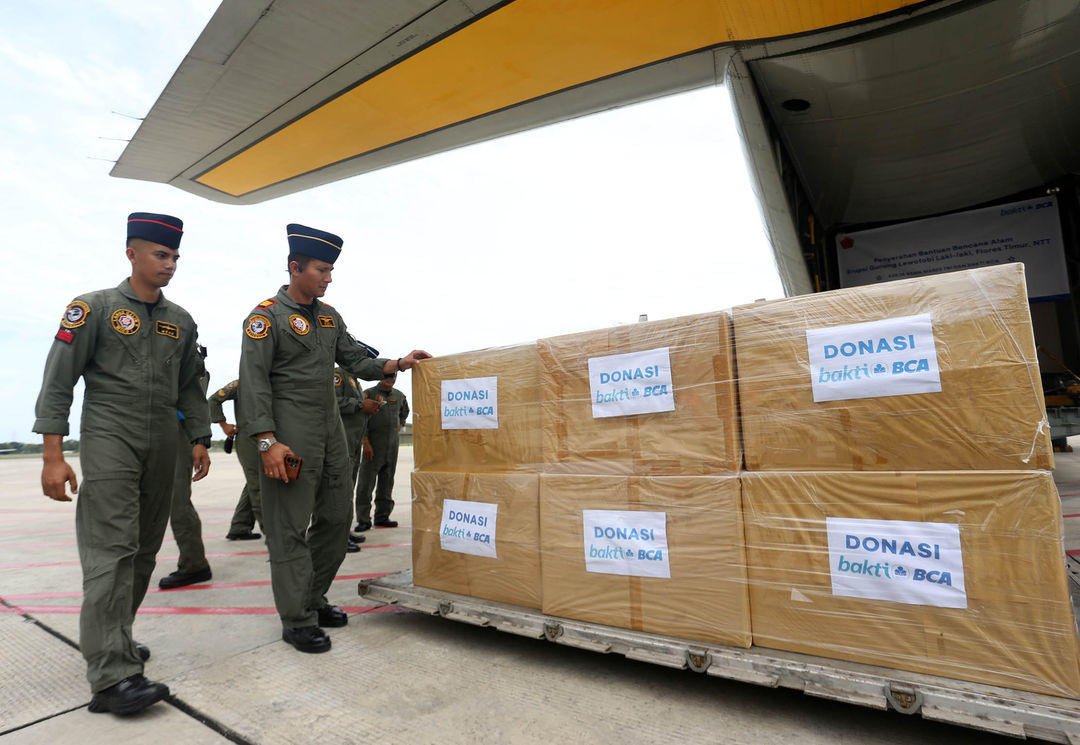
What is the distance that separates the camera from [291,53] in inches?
147

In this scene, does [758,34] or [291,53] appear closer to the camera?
[758,34]

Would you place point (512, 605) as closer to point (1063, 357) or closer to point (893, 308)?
point (893, 308)

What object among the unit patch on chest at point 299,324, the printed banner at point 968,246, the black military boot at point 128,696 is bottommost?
the black military boot at point 128,696

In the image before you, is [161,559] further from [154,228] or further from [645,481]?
[645,481]

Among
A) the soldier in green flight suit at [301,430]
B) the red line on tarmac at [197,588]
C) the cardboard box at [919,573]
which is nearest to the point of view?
the cardboard box at [919,573]

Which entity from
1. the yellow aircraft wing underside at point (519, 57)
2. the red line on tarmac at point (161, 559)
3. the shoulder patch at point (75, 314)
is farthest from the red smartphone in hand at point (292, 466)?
the yellow aircraft wing underside at point (519, 57)

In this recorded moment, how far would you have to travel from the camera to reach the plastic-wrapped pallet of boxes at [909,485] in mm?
1573

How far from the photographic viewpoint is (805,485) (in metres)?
1.87

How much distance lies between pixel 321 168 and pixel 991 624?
6.29m

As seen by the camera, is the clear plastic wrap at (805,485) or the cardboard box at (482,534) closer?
the clear plastic wrap at (805,485)

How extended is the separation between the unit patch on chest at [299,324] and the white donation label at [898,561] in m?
2.38

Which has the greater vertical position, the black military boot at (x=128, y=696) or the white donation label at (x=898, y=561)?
the white donation label at (x=898, y=561)

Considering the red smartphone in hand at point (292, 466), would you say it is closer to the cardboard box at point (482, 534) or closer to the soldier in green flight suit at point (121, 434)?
the soldier in green flight suit at point (121, 434)

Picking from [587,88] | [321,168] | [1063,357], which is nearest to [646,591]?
[587,88]
